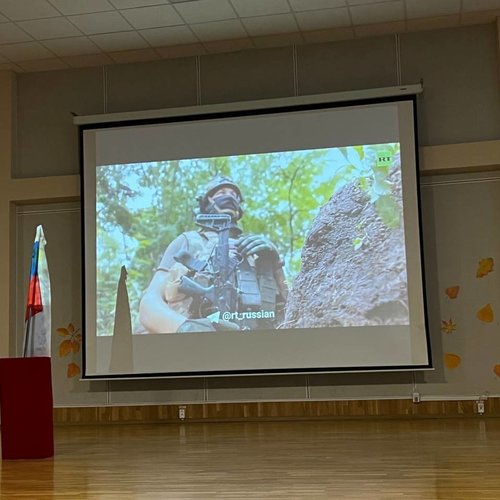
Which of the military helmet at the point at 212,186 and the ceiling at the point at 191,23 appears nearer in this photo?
the ceiling at the point at 191,23

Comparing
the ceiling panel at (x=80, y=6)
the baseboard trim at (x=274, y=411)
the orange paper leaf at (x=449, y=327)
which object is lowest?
the baseboard trim at (x=274, y=411)

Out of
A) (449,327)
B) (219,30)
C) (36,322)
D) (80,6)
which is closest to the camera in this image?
(36,322)

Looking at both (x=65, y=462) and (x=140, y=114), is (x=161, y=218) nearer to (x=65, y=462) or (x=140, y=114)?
(x=140, y=114)

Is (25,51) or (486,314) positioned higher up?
(25,51)

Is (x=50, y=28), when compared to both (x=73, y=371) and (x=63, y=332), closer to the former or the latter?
(x=63, y=332)

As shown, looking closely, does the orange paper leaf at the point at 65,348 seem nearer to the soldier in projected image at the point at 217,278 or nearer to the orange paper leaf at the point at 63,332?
the orange paper leaf at the point at 63,332

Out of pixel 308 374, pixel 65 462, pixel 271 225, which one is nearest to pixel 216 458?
pixel 65 462

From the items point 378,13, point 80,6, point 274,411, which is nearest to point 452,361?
point 274,411

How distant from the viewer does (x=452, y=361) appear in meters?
5.83

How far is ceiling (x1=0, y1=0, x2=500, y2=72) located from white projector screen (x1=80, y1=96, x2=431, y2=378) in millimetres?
590

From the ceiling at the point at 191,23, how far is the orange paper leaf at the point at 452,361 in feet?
8.68

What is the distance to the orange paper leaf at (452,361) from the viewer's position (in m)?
5.83

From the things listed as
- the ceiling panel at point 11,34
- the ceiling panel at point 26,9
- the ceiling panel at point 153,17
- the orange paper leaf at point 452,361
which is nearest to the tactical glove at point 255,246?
the orange paper leaf at point 452,361

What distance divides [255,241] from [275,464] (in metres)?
2.85
